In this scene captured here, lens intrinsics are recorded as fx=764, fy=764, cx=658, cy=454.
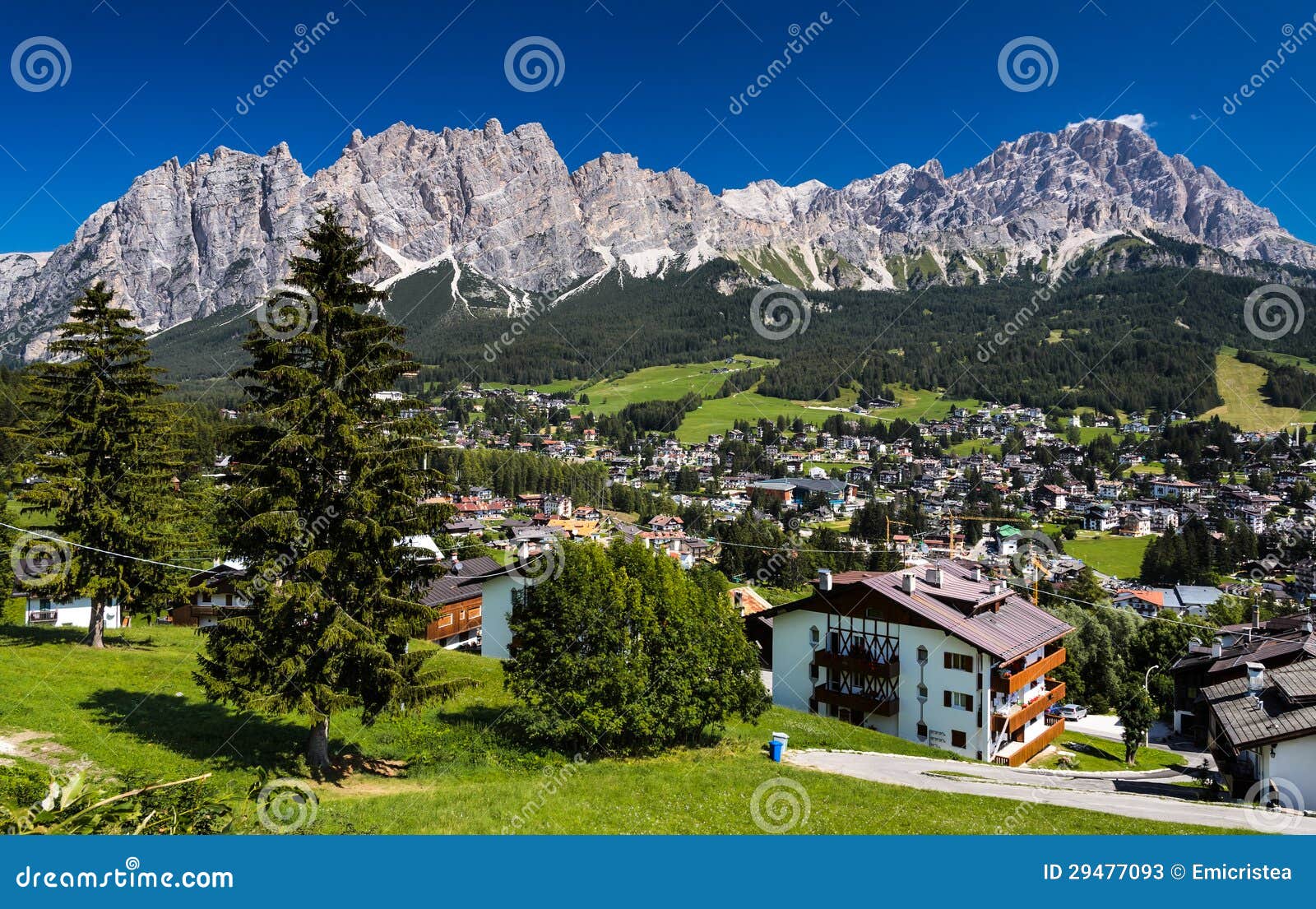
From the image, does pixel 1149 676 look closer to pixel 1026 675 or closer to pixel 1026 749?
pixel 1026 749

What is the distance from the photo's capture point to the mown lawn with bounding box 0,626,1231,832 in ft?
36.7

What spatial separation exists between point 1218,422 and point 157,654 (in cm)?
18867

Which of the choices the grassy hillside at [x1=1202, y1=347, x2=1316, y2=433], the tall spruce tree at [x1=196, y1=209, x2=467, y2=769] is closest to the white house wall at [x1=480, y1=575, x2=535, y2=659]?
the tall spruce tree at [x1=196, y1=209, x2=467, y2=769]

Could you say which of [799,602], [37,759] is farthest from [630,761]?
[799,602]

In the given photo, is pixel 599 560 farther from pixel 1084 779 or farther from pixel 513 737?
pixel 1084 779

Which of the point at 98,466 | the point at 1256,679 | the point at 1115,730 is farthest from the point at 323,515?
the point at 1115,730

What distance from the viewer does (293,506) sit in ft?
42.6

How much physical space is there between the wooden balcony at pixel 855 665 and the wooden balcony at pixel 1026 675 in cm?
386

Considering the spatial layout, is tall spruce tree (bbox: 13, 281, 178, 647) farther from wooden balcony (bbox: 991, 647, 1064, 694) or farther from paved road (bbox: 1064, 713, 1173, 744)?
paved road (bbox: 1064, 713, 1173, 744)

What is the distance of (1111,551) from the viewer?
4094 inches

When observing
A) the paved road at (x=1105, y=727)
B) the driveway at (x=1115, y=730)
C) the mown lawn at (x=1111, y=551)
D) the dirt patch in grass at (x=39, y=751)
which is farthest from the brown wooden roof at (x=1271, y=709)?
the mown lawn at (x=1111, y=551)

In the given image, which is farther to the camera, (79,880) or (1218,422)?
(1218,422)

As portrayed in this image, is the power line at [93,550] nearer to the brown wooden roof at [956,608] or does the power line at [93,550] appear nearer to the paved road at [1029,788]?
the paved road at [1029,788]

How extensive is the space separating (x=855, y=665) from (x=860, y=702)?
1519mm
